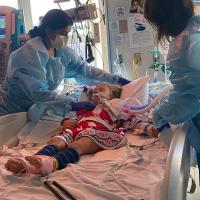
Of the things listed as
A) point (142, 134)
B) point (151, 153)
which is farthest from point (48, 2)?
point (151, 153)

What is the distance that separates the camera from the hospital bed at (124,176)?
3.80ft

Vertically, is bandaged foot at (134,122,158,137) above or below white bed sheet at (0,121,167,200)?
below

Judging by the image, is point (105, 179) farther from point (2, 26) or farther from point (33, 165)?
point (2, 26)

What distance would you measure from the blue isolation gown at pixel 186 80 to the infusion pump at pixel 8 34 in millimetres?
1746

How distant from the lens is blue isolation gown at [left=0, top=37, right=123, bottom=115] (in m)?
2.15

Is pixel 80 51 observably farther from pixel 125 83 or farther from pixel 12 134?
pixel 12 134

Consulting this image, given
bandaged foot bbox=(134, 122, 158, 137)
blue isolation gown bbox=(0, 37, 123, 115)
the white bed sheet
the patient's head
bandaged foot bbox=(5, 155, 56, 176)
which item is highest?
blue isolation gown bbox=(0, 37, 123, 115)

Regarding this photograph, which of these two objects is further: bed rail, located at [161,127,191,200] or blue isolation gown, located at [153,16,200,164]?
blue isolation gown, located at [153,16,200,164]

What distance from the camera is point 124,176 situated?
132cm

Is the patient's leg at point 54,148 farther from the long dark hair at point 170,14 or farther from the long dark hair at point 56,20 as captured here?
the long dark hair at point 56,20

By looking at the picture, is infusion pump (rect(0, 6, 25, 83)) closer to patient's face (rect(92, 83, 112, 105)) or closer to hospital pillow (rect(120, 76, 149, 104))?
patient's face (rect(92, 83, 112, 105))

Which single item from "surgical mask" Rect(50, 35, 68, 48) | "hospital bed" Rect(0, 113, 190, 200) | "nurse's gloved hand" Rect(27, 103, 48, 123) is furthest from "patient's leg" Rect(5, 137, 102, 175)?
"surgical mask" Rect(50, 35, 68, 48)

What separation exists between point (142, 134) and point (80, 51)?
1.48m

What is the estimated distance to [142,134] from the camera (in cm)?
194
